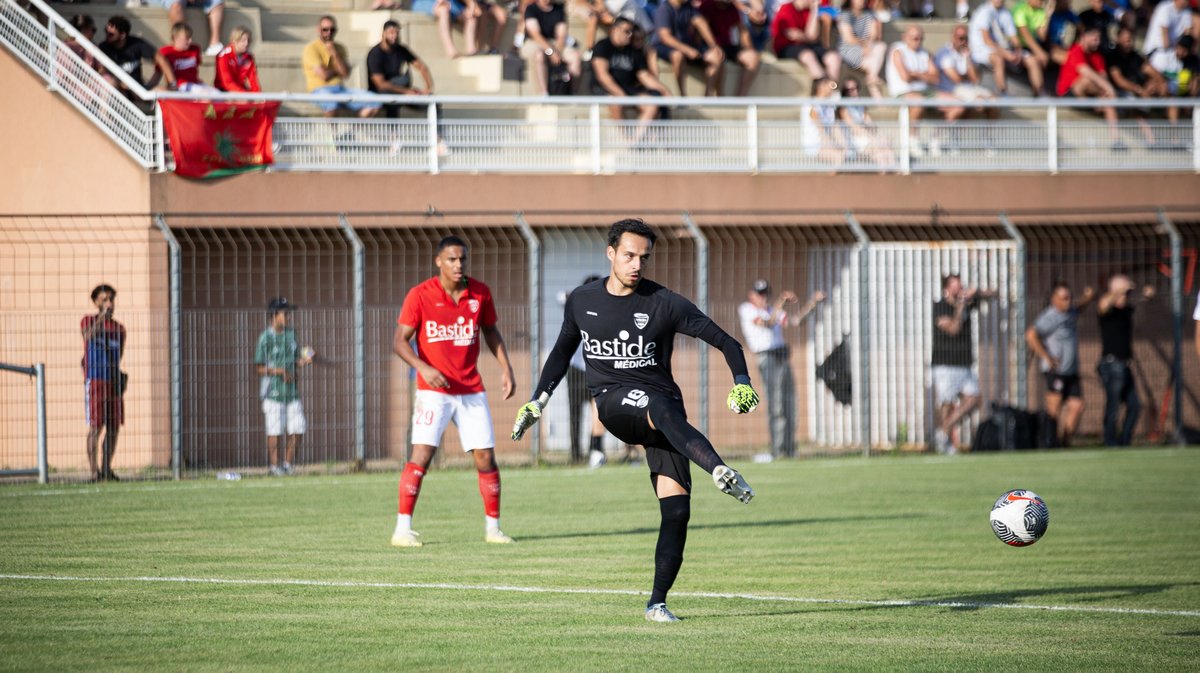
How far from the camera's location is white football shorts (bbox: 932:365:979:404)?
20.5 meters

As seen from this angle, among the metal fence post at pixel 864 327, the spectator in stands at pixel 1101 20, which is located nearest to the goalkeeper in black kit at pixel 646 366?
the metal fence post at pixel 864 327

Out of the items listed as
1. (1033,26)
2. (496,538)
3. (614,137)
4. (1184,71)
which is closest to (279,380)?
(614,137)

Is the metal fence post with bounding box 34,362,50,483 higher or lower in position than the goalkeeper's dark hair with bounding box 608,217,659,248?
lower

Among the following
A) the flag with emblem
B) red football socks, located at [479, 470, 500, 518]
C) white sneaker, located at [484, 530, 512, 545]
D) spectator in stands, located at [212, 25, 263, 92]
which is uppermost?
spectator in stands, located at [212, 25, 263, 92]

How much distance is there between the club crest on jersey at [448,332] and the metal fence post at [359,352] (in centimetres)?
639

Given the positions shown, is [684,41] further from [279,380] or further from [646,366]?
[646,366]

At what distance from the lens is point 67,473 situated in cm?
1752

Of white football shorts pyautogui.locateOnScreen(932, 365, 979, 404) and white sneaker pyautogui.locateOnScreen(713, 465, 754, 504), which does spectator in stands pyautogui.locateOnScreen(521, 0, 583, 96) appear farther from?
white sneaker pyautogui.locateOnScreen(713, 465, 754, 504)

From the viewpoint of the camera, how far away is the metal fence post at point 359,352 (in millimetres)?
18094

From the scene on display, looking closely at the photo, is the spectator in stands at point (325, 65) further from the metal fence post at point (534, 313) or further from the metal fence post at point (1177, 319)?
the metal fence post at point (1177, 319)

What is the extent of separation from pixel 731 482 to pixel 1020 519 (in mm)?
2330

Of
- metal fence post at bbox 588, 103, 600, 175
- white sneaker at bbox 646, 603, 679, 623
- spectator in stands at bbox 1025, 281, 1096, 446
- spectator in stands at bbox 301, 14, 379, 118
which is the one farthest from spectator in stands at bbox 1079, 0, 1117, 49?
white sneaker at bbox 646, 603, 679, 623

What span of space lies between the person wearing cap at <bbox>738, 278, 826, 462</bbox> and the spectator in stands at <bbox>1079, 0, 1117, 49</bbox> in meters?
8.56

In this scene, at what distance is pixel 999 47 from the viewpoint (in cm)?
2444
